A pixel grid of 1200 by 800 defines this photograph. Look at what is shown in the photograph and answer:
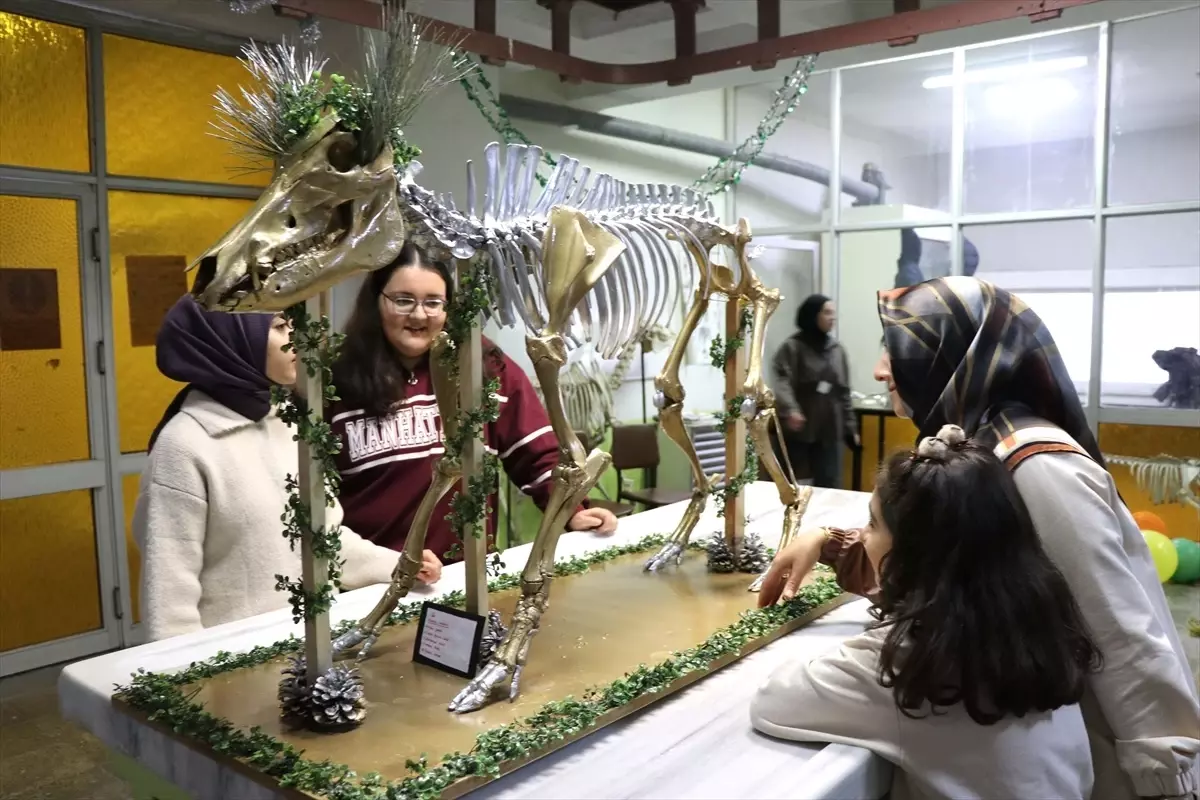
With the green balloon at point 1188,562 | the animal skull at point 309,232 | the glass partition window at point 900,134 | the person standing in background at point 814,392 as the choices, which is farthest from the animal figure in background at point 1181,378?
the animal skull at point 309,232

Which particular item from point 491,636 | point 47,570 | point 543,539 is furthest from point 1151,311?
point 47,570

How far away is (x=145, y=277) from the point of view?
4.00 m

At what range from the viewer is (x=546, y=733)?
1437mm

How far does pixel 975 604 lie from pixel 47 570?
3797mm

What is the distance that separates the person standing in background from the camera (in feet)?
14.5

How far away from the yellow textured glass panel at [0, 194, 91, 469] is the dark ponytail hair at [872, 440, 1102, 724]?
363 centimetres

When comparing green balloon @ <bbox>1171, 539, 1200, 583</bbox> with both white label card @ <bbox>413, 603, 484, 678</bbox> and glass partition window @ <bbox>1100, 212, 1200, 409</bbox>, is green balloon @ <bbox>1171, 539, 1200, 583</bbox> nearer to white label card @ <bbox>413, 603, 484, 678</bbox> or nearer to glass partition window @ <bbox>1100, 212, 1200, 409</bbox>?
glass partition window @ <bbox>1100, 212, 1200, 409</bbox>

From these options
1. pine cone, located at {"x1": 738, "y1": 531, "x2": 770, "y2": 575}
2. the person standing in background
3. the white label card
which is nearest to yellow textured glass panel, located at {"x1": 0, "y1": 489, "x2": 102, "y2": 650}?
the white label card

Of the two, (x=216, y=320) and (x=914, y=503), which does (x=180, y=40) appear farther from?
(x=914, y=503)

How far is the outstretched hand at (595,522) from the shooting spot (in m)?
2.72

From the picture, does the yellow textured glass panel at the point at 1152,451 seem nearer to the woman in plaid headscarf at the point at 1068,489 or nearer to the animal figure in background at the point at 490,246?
the animal figure in background at the point at 490,246

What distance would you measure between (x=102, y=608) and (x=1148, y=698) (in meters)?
3.92

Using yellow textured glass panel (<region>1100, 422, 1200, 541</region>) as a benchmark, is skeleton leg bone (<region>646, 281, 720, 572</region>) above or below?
above

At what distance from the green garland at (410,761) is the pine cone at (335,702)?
3.1 inches
